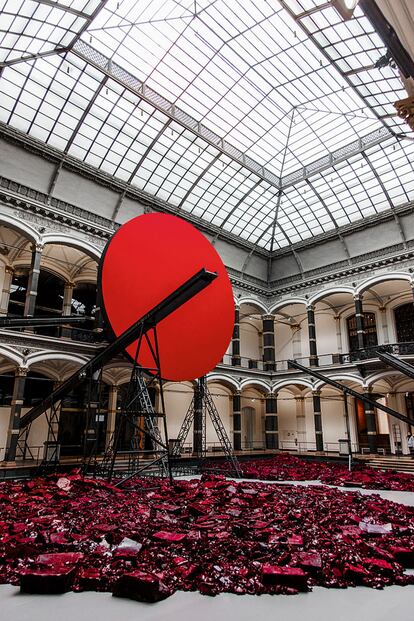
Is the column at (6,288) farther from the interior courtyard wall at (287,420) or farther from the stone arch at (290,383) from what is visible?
the interior courtyard wall at (287,420)

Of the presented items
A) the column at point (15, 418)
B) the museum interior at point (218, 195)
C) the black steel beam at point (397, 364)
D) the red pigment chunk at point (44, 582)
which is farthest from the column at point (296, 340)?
the red pigment chunk at point (44, 582)

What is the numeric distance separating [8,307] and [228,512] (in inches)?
817

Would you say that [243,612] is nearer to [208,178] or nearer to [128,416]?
[128,416]

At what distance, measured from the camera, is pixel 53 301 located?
2656cm

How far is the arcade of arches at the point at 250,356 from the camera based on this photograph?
69.9 feet

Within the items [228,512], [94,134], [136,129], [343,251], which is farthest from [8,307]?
[343,251]

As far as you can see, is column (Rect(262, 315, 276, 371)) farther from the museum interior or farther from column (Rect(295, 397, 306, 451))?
column (Rect(295, 397, 306, 451))

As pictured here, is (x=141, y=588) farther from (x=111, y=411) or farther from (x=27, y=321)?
(x=111, y=411)

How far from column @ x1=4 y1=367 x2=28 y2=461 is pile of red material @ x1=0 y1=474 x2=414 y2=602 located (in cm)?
964

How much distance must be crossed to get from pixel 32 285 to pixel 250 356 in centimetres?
2090

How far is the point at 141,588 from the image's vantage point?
409cm

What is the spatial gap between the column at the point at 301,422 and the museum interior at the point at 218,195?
0.12 metres

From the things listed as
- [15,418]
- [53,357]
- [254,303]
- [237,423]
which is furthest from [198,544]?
[254,303]

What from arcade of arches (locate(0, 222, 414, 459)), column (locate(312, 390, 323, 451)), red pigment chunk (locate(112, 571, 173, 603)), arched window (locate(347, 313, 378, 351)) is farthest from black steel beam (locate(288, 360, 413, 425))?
red pigment chunk (locate(112, 571, 173, 603))
